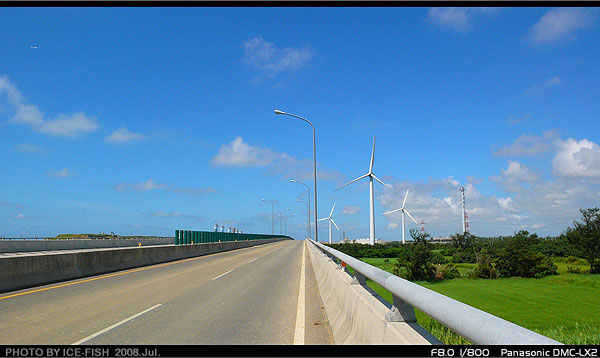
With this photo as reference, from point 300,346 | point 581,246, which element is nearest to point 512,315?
point 300,346

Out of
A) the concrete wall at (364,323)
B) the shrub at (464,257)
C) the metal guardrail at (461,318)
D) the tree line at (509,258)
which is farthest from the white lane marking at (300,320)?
the shrub at (464,257)

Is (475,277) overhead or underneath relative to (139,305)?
underneath

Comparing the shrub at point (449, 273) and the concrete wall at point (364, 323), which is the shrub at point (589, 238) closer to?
the shrub at point (449, 273)

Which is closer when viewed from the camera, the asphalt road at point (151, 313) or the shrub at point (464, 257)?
the asphalt road at point (151, 313)

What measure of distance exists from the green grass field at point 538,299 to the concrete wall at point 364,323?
5.32 ft

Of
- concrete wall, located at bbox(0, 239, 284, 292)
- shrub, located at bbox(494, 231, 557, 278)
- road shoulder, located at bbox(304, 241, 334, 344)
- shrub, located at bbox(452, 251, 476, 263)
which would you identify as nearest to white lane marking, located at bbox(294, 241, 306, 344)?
road shoulder, located at bbox(304, 241, 334, 344)

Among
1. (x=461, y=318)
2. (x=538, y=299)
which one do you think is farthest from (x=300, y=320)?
(x=538, y=299)

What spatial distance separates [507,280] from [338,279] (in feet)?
92.6

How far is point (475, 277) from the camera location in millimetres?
33938

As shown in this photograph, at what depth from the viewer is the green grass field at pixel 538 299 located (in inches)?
581

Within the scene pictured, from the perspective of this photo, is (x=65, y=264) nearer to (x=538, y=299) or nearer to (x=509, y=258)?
(x=538, y=299)

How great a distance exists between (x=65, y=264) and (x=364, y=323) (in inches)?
610

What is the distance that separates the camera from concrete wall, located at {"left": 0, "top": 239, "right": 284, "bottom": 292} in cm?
1403

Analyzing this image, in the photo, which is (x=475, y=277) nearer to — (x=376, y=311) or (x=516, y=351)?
(x=376, y=311)
